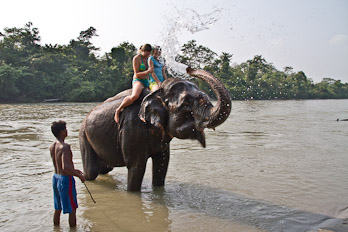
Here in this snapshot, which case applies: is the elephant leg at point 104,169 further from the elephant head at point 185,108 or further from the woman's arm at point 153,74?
the woman's arm at point 153,74

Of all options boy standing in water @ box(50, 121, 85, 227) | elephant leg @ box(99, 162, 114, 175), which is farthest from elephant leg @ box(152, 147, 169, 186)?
boy standing in water @ box(50, 121, 85, 227)

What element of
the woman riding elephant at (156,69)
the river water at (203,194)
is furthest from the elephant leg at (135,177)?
the woman riding elephant at (156,69)

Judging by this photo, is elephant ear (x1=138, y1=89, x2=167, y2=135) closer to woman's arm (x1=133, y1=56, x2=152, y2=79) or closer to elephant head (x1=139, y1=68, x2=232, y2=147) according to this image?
elephant head (x1=139, y1=68, x2=232, y2=147)

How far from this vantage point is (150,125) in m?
4.77

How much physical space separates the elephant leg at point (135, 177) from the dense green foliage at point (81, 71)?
30.9 meters

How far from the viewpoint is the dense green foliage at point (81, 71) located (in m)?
42.2

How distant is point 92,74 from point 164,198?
4684 cm

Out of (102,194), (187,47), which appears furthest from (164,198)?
(187,47)

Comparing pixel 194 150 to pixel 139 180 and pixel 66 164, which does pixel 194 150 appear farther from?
pixel 66 164

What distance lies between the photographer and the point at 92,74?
164 ft

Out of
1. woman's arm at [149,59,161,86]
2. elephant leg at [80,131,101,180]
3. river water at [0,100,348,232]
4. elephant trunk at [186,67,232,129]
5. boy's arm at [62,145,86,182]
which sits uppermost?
woman's arm at [149,59,161,86]

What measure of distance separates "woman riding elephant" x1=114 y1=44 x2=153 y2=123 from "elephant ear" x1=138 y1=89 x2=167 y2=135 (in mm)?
312

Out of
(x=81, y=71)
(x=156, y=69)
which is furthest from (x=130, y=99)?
(x=81, y=71)

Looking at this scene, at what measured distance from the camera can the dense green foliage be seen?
4222 cm
